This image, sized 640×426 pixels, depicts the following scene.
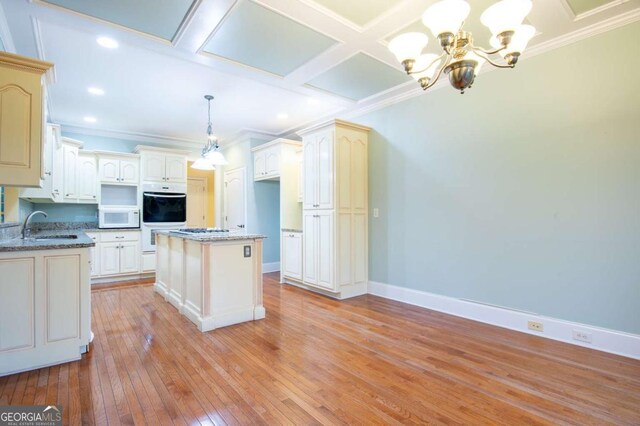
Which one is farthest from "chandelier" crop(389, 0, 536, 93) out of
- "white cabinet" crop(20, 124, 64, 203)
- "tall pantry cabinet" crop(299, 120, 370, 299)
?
"white cabinet" crop(20, 124, 64, 203)

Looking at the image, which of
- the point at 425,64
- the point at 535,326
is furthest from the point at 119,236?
the point at 535,326

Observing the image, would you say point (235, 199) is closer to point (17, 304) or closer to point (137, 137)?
point (137, 137)

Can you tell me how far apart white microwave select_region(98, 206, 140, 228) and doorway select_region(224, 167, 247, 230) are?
5.70 ft

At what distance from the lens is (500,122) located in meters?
3.20

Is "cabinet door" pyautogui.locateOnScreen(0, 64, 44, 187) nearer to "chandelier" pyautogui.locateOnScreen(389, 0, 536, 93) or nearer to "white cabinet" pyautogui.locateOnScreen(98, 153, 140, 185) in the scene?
"chandelier" pyautogui.locateOnScreen(389, 0, 536, 93)

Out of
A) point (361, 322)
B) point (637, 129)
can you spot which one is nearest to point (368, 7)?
point (637, 129)

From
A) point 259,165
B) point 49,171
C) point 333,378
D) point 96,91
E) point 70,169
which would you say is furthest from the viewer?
point 259,165

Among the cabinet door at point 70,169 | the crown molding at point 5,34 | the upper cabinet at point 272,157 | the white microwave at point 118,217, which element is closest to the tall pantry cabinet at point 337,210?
the upper cabinet at point 272,157

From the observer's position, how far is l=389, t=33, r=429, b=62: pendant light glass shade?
197 centimetres

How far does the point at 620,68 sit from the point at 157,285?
5871mm

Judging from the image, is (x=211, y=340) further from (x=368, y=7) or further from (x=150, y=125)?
(x=150, y=125)

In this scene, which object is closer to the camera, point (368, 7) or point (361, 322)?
point (368, 7)

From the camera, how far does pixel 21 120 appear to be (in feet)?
7.75

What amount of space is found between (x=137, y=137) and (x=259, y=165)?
2631 mm
